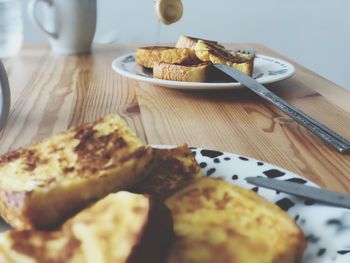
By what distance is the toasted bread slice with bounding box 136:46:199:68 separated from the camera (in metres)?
1.10

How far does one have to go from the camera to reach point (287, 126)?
811 millimetres

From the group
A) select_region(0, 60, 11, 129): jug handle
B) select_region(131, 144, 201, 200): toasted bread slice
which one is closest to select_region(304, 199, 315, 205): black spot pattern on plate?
select_region(131, 144, 201, 200): toasted bread slice

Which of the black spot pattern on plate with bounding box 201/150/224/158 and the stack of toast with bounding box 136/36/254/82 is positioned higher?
the black spot pattern on plate with bounding box 201/150/224/158

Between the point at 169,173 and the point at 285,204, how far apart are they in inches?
4.7

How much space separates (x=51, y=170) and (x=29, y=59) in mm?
971

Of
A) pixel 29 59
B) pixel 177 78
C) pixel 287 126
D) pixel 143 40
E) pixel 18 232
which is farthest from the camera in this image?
pixel 143 40

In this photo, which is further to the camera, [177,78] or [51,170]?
[177,78]

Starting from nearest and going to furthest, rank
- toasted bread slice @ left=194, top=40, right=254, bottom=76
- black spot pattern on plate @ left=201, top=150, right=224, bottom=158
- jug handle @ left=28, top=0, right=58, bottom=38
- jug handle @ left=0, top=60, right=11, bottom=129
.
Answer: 1. black spot pattern on plate @ left=201, top=150, right=224, bottom=158
2. jug handle @ left=0, top=60, right=11, bottom=129
3. toasted bread slice @ left=194, top=40, right=254, bottom=76
4. jug handle @ left=28, top=0, right=58, bottom=38

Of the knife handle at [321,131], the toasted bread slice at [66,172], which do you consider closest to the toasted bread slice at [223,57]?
A: the knife handle at [321,131]

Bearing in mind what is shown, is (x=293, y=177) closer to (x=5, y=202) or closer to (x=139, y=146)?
(x=139, y=146)

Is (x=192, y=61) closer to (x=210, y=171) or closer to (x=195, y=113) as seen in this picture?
(x=195, y=113)

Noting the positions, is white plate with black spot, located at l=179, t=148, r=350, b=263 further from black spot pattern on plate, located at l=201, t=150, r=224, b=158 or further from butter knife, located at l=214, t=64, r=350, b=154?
butter knife, located at l=214, t=64, r=350, b=154

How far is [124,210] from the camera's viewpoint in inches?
15.6

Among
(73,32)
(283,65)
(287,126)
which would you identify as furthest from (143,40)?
(287,126)
